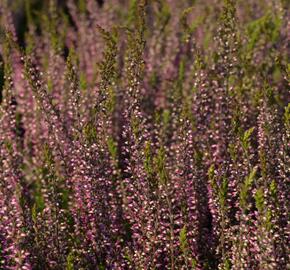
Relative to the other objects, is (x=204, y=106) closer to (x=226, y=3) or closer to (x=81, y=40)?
(x=226, y=3)

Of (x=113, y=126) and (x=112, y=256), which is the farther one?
(x=113, y=126)

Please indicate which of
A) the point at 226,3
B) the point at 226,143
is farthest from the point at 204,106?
the point at 226,3

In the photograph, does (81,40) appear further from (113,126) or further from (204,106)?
(204,106)

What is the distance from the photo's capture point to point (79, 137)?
606 cm

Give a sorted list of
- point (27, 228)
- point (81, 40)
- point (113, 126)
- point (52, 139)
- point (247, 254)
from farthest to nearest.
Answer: point (81, 40) → point (113, 126) → point (52, 139) → point (27, 228) → point (247, 254)

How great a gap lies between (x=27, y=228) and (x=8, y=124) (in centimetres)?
209

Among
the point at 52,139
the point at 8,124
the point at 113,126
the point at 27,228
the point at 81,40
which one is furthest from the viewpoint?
the point at 81,40

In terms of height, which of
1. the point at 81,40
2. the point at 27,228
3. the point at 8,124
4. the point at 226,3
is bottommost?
the point at 27,228

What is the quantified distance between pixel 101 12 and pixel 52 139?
4656mm

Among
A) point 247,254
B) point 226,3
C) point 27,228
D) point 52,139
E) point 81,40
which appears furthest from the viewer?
point 81,40

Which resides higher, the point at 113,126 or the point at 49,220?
the point at 113,126

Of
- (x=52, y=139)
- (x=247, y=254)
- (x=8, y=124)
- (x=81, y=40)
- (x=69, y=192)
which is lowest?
(x=247, y=254)

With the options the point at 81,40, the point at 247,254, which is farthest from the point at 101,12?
the point at 247,254

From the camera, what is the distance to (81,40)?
10516mm
